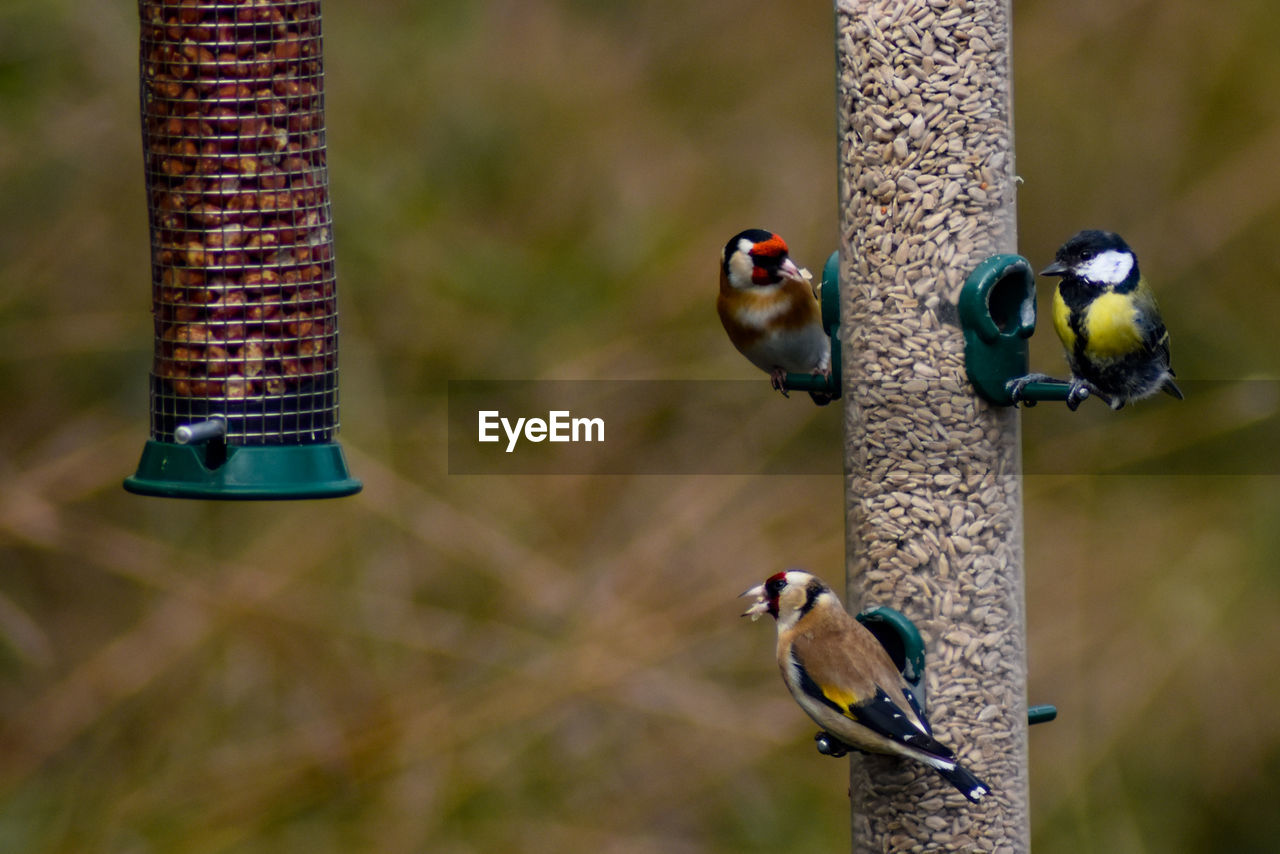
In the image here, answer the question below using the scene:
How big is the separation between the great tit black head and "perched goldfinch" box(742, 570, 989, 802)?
3.44 feet

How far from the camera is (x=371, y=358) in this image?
24.1 feet

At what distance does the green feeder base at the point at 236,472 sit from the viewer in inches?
175

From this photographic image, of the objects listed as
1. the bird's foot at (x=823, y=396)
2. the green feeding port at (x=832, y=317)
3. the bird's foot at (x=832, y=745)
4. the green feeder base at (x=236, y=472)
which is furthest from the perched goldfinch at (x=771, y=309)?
the green feeder base at (x=236, y=472)

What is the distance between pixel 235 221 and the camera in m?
4.71

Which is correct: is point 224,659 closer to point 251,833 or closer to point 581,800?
point 251,833

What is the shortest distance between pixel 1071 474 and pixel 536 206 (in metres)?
2.53

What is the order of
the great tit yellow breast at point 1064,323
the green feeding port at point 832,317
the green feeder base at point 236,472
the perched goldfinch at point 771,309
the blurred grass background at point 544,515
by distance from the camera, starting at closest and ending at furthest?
1. the green feeder base at point 236,472
2. the great tit yellow breast at point 1064,323
3. the green feeding port at point 832,317
4. the perched goldfinch at point 771,309
5. the blurred grass background at point 544,515

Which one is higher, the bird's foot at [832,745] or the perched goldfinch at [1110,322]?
the perched goldfinch at [1110,322]

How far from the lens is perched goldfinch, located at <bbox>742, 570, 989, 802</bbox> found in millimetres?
4293

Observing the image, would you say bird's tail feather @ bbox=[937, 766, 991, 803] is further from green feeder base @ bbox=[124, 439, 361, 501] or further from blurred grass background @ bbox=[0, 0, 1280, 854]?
blurred grass background @ bbox=[0, 0, 1280, 854]

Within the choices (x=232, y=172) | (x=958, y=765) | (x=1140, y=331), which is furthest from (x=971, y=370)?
(x=232, y=172)

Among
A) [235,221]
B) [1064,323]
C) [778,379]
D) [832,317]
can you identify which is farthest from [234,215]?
[1064,323]

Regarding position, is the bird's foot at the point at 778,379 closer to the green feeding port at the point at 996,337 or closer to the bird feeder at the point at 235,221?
the green feeding port at the point at 996,337

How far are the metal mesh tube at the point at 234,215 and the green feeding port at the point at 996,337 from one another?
5.53 feet
